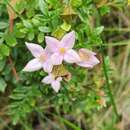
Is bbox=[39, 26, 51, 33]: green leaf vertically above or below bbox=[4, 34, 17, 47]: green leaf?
above

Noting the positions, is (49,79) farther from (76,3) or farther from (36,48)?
(76,3)

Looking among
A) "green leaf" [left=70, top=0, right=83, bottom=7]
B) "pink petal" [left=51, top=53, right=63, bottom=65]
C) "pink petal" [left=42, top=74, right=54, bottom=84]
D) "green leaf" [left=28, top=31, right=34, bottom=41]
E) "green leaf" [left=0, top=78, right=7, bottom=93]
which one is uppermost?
"green leaf" [left=70, top=0, right=83, bottom=7]

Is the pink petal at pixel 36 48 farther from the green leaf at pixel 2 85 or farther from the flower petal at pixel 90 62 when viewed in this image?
the green leaf at pixel 2 85

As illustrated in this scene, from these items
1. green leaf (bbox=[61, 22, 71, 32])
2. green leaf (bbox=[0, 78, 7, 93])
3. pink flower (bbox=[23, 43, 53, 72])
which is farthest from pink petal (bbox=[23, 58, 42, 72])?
green leaf (bbox=[0, 78, 7, 93])

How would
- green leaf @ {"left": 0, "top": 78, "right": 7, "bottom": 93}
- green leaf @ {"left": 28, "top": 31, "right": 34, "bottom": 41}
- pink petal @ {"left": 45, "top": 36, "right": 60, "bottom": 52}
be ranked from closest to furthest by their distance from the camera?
pink petal @ {"left": 45, "top": 36, "right": 60, "bottom": 52} < green leaf @ {"left": 28, "top": 31, "right": 34, "bottom": 41} < green leaf @ {"left": 0, "top": 78, "right": 7, "bottom": 93}

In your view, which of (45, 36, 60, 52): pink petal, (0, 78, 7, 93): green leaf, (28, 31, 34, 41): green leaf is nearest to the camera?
(45, 36, 60, 52): pink petal

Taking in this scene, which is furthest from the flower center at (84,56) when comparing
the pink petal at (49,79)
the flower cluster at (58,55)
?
the pink petal at (49,79)

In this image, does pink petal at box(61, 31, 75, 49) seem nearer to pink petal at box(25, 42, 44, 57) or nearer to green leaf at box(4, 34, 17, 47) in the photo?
pink petal at box(25, 42, 44, 57)
